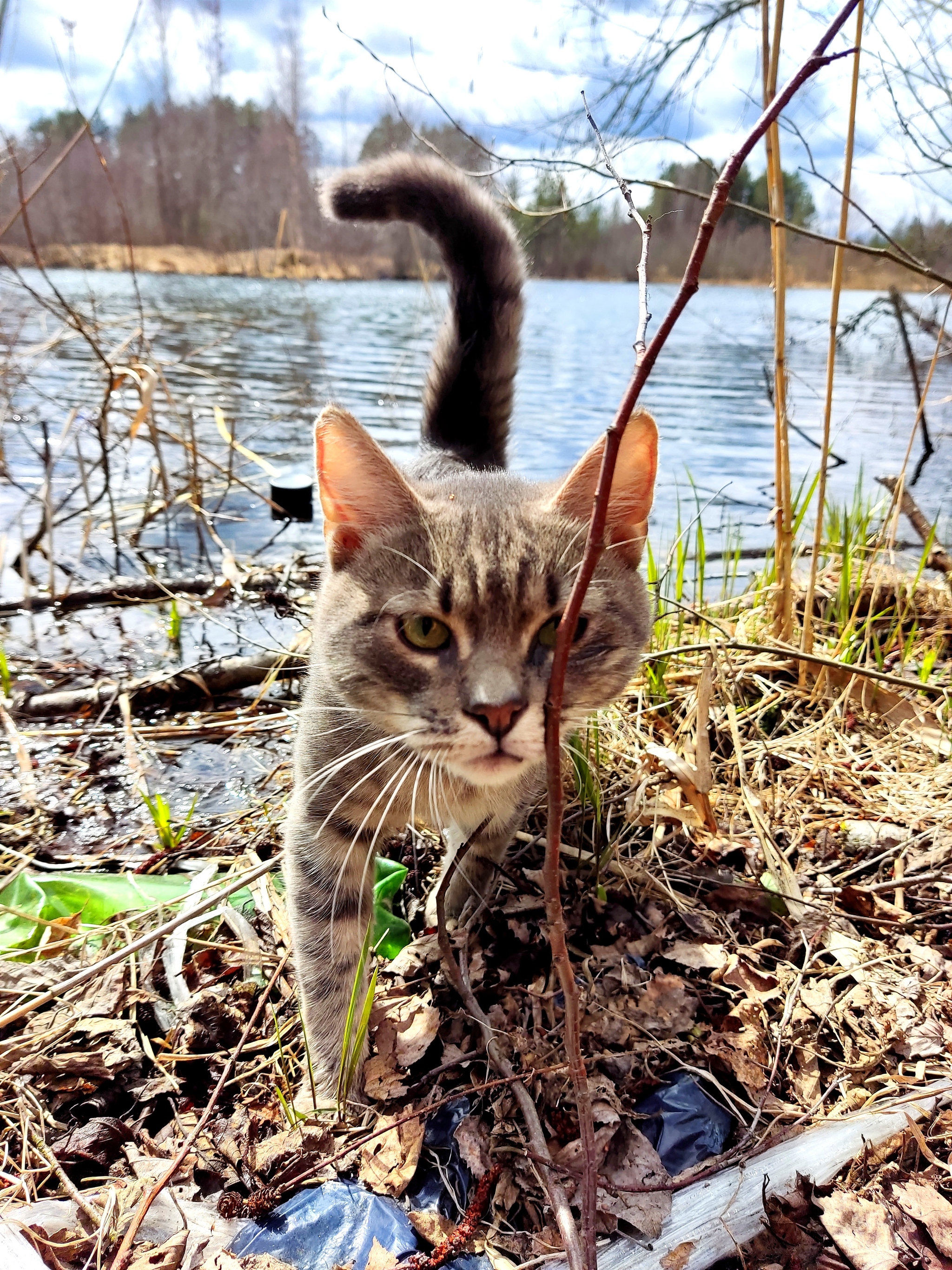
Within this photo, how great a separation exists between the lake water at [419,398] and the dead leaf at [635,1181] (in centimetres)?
205

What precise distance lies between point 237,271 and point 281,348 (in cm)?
422

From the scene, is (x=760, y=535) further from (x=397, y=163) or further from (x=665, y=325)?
(x=665, y=325)

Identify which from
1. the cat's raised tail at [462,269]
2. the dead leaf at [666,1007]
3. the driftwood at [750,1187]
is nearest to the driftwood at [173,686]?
the cat's raised tail at [462,269]

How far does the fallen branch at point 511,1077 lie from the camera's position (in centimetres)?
118

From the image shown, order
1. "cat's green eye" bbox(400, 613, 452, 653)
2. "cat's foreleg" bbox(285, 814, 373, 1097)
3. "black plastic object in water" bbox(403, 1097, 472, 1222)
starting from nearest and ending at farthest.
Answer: "black plastic object in water" bbox(403, 1097, 472, 1222), "cat's green eye" bbox(400, 613, 452, 653), "cat's foreleg" bbox(285, 814, 373, 1097)

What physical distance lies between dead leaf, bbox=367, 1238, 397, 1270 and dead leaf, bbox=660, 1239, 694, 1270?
0.42 meters

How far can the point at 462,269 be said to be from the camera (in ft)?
8.89

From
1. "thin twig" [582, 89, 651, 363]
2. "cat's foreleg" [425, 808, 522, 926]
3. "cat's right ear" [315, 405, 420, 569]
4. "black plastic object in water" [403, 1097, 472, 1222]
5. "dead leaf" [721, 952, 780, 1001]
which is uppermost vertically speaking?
"thin twig" [582, 89, 651, 363]

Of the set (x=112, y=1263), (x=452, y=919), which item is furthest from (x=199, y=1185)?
(x=452, y=919)

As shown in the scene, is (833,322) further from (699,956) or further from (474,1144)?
(474,1144)

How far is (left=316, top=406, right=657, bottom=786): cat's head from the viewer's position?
4.56 ft

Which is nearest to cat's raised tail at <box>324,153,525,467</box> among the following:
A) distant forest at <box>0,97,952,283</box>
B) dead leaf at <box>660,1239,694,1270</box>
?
distant forest at <box>0,97,952,283</box>

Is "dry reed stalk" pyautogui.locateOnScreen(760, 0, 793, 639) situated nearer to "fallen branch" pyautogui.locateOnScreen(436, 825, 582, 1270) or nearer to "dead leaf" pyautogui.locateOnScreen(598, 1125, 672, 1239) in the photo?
"fallen branch" pyautogui.locateOnScreen(436, 825, 582, 1270)

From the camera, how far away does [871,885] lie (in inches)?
79.0
